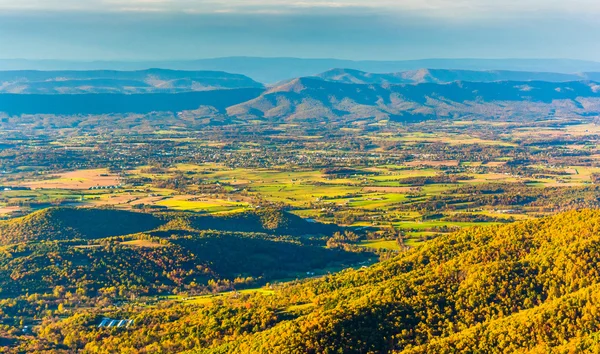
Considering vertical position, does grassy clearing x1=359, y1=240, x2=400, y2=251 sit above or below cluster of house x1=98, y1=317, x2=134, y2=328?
below

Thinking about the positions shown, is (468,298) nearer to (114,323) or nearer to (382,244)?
(114,323)

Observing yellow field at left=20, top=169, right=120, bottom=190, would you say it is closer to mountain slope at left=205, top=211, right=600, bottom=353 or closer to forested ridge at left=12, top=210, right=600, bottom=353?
forested ridge at left=12, top=210, right=600, bottom=353

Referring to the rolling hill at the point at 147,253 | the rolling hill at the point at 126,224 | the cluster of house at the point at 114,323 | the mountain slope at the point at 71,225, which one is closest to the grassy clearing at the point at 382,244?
the rolling hill at the point at 147,253

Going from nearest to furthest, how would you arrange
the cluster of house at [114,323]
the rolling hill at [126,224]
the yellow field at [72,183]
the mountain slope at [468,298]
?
the mountain slope at [468,298] → the cluster of house at [114,323] → the rolling hill at [126,224] → the yellow field at [72,183]

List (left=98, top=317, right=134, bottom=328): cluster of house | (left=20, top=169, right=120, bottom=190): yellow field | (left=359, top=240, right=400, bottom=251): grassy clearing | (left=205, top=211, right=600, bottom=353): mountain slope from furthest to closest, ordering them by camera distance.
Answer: (left=20, top=169, right=120, bottom=190): yellow field → (left=359, top=240, right=400, bottom=251): grassy clearing → (left=98, top=317, right=134, bottom=328): cluster of house → (left=205, top=211, right=600, bottom=353): mountain slope

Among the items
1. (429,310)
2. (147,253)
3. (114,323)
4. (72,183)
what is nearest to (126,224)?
(147,253)

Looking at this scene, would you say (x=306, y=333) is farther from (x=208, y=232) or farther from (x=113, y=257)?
(x=208, y=232)

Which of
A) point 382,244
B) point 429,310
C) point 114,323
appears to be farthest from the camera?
point 382,244

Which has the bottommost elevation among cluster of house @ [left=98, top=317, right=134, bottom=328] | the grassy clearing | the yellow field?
the yellow field

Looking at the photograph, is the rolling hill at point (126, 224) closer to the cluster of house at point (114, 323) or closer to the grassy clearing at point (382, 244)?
the grassy clearing at point (382, 244)

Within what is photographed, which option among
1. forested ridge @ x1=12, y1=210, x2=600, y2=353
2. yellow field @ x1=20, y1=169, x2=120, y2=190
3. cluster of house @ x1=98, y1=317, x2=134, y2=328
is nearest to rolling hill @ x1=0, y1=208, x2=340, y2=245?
forested ridge @ x1=12, y1=210, x2=600, y2=353
